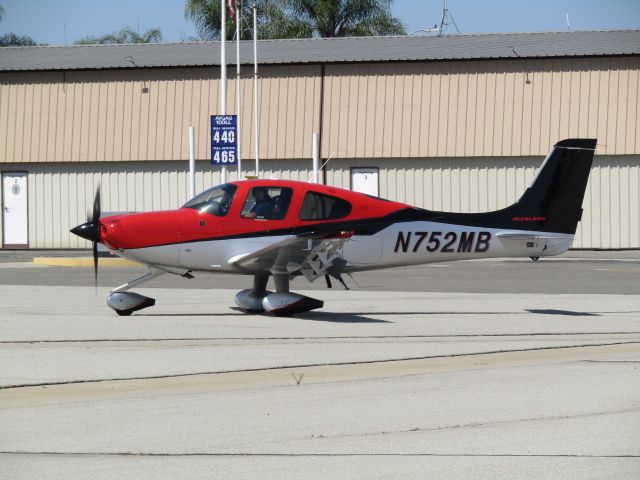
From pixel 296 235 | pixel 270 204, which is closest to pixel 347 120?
pixel 270 204

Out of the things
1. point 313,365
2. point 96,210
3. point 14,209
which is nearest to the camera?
point 313,365

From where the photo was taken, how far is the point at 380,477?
20.1ft

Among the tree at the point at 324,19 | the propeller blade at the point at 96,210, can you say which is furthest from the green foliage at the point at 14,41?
the propeller blade at the point at 96,210

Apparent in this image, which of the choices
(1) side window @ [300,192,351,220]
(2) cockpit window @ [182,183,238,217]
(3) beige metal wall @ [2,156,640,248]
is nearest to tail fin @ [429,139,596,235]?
(1) side window @ [300,192,351,220]

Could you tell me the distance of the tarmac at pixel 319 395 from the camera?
650cm

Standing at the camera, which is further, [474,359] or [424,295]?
[424,295]

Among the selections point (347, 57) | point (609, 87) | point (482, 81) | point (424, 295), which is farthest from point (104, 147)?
A: point (424, 295)

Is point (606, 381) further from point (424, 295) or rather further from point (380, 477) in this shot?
point (424, 295)

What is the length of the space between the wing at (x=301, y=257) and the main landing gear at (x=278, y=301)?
27cm

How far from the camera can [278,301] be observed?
1473 centimetres

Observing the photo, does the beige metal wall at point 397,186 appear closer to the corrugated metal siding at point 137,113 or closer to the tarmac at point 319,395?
the corrugated metal siding at point 137,113

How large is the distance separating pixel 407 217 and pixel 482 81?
2235 cm

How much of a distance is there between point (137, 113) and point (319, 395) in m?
31.3

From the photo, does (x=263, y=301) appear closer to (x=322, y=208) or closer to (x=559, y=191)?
(x=322, y=208)
